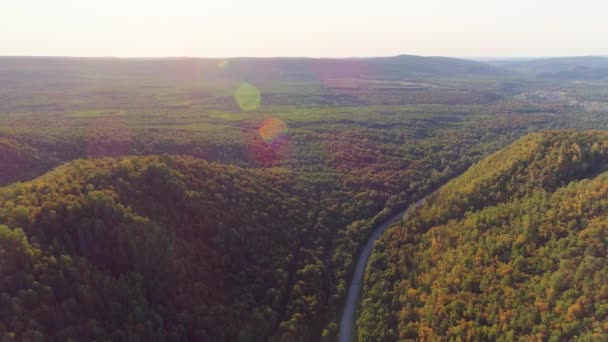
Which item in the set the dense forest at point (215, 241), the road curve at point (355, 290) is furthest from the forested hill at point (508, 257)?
the road curve at point (355, 290)

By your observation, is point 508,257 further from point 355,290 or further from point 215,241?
point 215,241

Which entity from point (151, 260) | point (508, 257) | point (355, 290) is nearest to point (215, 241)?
point (151, 260)

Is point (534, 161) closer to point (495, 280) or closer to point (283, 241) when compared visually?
point (495, 280)

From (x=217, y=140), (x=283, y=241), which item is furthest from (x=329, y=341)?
(x=217, y=140)

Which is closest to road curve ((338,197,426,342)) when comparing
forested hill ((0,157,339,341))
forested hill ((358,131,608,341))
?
forested hill ((358,131,608,341))

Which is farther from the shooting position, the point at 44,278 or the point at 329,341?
the point at 329,341
